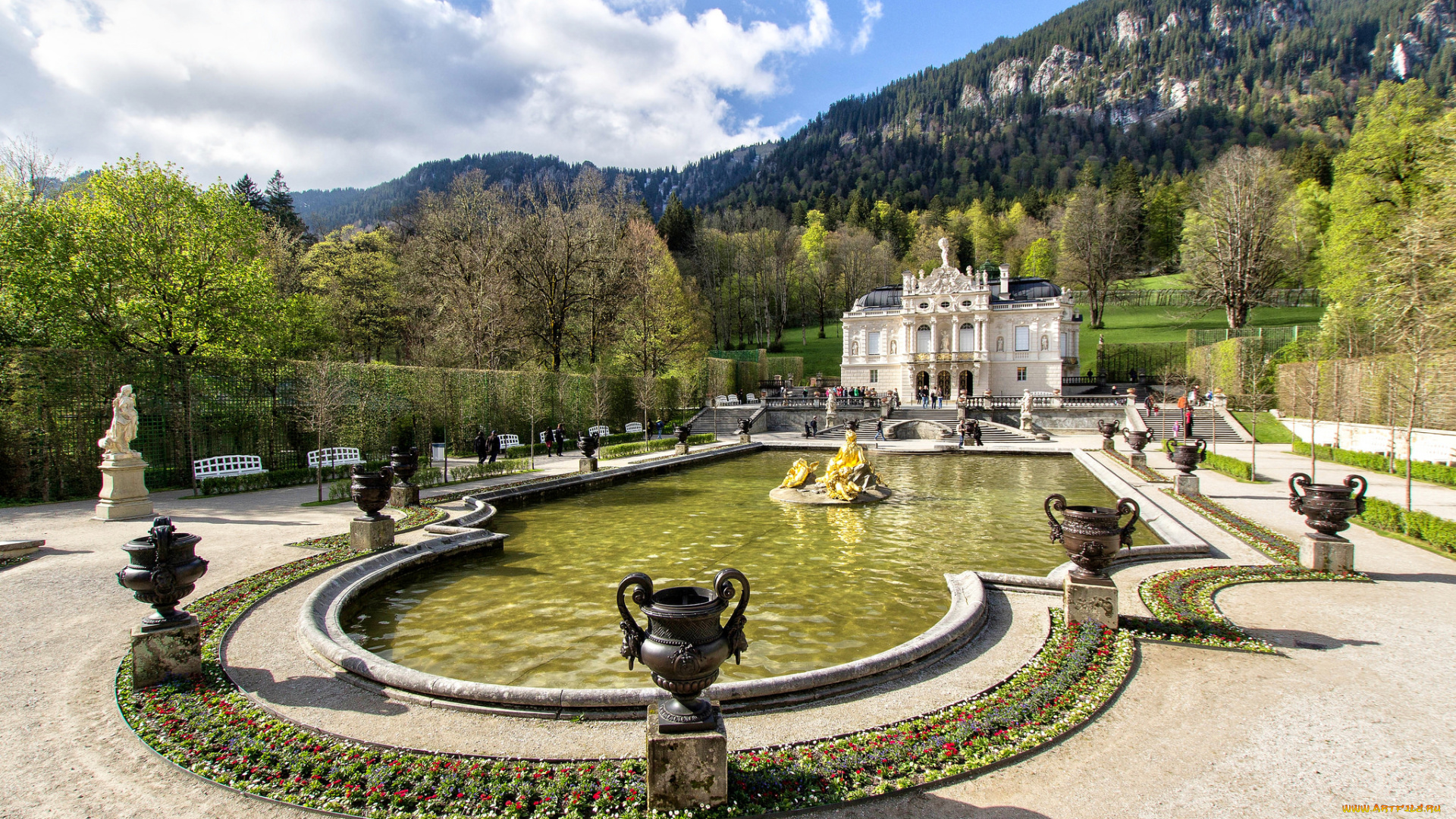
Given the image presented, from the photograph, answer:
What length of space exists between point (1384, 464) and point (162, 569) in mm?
28019

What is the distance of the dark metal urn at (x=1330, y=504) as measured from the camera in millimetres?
8920

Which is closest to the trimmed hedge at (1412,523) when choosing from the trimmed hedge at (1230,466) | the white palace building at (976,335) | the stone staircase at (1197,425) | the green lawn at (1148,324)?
the trimmed hedge at (1230,466)

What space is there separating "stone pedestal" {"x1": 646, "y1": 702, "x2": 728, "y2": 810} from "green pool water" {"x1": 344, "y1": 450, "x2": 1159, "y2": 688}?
2.23 m

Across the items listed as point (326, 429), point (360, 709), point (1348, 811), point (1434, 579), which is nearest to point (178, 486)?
point (326, 429)

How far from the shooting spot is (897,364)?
56656mm

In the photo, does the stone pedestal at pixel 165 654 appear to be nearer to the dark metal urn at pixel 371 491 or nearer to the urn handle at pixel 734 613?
the dark metal urn at pixel 371 491

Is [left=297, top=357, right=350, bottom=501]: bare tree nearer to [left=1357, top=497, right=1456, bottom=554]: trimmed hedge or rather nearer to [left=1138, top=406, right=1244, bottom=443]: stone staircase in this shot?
[left=1357, top=497, right=1456, bottom=554]: trimmed hedge

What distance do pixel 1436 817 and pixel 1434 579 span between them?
7491 millimetres

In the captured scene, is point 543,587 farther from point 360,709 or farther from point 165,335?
point 165,335

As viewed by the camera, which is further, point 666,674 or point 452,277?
point 452,277

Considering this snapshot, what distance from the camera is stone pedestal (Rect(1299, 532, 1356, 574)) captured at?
29.6 feet

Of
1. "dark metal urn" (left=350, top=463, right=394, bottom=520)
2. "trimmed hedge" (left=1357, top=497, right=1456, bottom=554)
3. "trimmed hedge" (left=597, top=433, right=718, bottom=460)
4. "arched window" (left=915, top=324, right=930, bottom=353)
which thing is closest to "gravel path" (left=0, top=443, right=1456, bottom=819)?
"dark metal urn" (left=350, top=463, right=394, bottom=520)

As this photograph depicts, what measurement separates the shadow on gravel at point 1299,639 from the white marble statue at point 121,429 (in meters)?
20.0

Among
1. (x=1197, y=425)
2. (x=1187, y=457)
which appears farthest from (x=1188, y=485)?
(x=1197, y=425)
